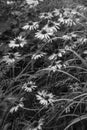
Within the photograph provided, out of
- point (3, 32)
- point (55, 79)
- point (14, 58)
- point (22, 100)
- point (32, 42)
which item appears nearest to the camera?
point (22, 100)

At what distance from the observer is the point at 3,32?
120 inches

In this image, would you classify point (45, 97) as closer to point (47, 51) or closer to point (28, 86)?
point (28, 86)

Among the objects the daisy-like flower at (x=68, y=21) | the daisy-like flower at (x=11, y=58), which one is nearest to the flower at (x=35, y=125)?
the daisy-like flower at (x=11, y=58)

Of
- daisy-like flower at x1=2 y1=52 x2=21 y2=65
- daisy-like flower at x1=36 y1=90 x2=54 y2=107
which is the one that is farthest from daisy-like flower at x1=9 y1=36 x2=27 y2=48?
daisy-like flower at x1=36 y1=90 x2=54 y2=107

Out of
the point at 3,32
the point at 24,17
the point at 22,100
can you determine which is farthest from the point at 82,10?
the point at 22,100

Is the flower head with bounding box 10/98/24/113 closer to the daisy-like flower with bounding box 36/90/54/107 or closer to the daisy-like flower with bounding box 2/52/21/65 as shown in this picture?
the daisy-like flower with bounding box 36/90/54/107

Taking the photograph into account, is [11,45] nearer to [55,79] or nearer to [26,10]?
[55,79]

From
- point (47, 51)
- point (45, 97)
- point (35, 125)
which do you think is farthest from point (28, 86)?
point (47, 51)

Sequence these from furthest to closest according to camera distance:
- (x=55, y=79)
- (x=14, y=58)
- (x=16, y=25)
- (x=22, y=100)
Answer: (x=16, y=25)
(x=14, y=58)
(x=55, y=79)
(x=22, y=100)

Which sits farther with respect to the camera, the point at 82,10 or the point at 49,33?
the point at 82,10

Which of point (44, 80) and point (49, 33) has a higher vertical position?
point (49, 33)

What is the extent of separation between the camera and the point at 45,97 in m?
1.87

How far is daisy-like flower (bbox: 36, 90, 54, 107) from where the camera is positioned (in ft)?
5.98

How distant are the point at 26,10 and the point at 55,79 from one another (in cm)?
157
